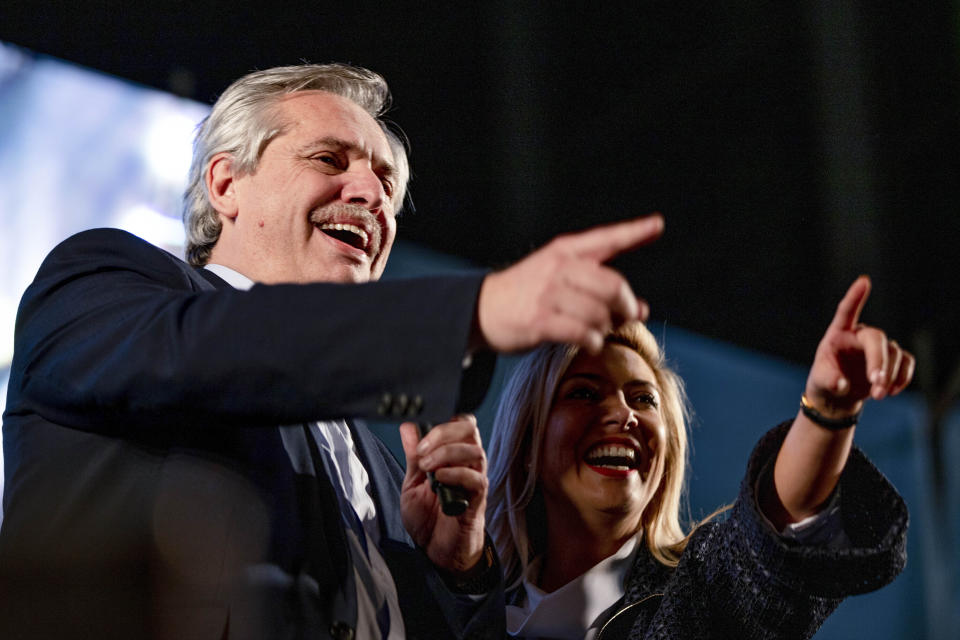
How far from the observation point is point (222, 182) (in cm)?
186

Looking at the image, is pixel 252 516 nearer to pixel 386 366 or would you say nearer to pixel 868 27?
pixel 386 366

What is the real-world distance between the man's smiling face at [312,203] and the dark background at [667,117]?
171 cm

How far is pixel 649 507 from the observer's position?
2178mm

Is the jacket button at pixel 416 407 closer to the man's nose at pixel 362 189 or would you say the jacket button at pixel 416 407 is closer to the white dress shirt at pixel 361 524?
the white dress shirt at pixel 361 524

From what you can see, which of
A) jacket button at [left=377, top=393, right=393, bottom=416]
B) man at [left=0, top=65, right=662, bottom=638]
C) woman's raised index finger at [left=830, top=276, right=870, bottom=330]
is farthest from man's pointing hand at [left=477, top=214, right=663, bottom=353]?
woman's raised index finger at [left=830, top=276, right=870, bottom=330]

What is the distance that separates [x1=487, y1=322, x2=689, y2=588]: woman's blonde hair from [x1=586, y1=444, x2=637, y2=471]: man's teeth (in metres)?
0.13

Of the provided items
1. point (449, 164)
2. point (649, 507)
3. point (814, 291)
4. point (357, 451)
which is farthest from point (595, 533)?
point (814, 291)

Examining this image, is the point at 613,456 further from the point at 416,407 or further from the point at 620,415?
the point at 416,407

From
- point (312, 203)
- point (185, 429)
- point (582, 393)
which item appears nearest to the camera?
point (185, 429)

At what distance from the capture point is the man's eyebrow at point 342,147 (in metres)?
1.82

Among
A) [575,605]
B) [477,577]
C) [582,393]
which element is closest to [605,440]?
[582,393]

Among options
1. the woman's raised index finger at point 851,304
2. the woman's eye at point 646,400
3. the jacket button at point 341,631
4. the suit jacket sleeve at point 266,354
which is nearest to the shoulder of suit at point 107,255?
the suit jacket sleeve at point 266,354

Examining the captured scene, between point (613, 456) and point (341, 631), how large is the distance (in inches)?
38.4

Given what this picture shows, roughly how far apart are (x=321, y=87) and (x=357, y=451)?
2.51ft
